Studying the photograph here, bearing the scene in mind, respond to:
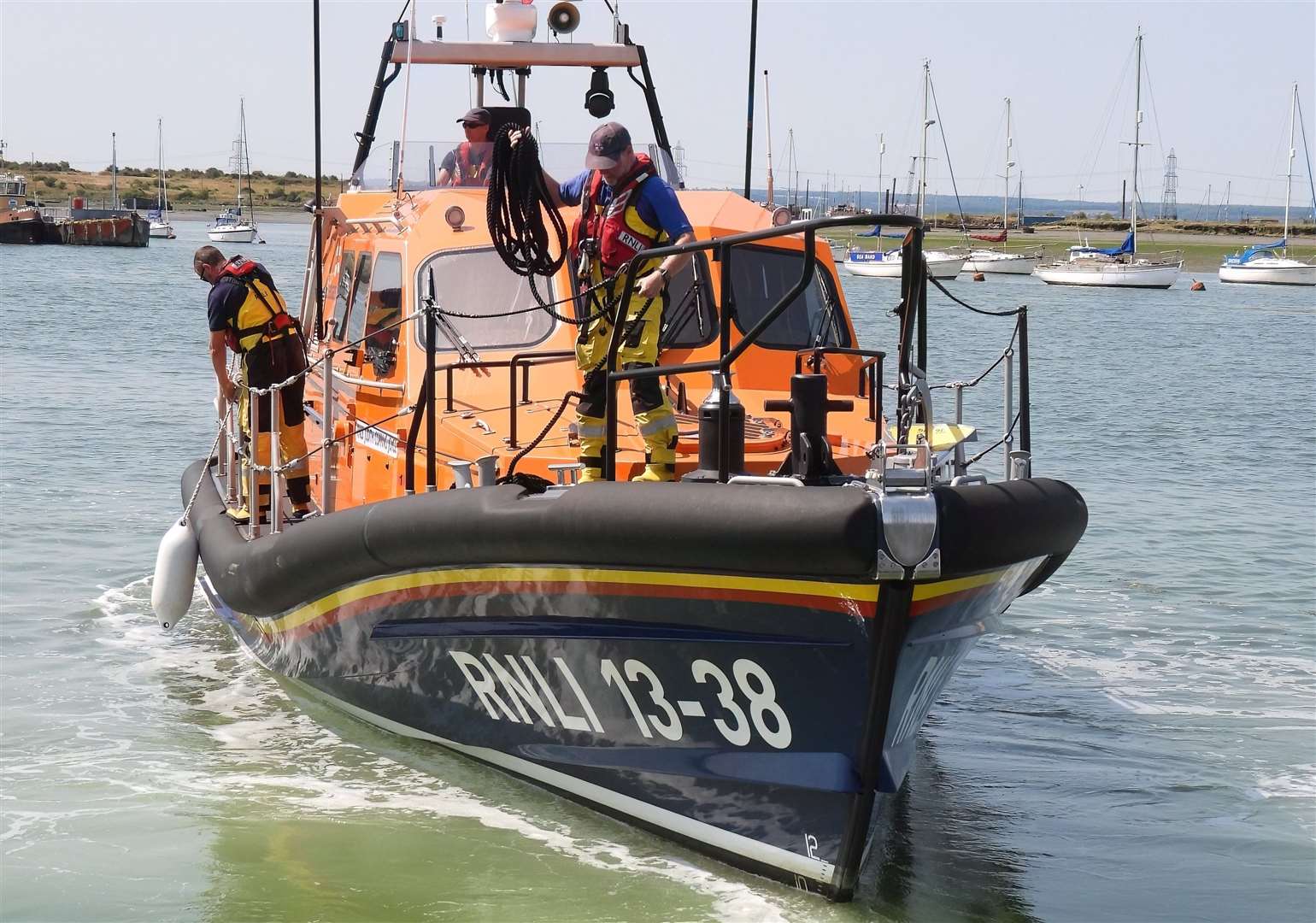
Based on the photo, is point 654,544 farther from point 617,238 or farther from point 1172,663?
point 1172,663

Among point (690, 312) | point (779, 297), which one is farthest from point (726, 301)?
point (779, 297)

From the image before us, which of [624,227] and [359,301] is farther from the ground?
[624,227]

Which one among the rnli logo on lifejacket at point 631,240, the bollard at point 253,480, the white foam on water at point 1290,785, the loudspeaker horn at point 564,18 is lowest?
the white foam on water at point 1290,785

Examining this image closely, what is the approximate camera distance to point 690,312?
6098mm

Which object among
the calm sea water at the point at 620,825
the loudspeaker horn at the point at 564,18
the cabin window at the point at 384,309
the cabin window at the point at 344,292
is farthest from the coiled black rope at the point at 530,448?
the loudspeaker horn at the point at 564,18

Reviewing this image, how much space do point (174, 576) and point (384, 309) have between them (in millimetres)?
1674

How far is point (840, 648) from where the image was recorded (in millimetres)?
4148

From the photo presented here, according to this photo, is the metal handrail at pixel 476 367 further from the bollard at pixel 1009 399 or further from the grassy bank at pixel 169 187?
the grassy bank at pixel 169 187

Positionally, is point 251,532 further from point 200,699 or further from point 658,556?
point 658,556

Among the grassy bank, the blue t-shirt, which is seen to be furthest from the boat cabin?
the grassy bank

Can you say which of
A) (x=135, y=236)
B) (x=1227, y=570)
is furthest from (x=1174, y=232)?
(x=1227, y=570)

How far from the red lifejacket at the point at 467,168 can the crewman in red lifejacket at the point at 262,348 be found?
96 centimetres

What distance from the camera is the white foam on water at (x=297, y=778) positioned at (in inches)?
192

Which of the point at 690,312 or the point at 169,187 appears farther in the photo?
the point at 169,187
